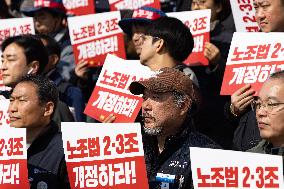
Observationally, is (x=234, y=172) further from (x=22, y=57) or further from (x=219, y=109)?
(x=22, y=57)

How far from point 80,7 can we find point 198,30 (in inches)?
80.8

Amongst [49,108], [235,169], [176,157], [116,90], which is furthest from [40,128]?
[235,169]

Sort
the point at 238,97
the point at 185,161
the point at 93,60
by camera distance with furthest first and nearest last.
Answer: the point at 93,60 → the point at 238,97 → the point at 185,161

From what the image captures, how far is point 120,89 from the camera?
22.8 ft

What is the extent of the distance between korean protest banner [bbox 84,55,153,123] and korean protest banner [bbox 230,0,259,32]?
1126mm

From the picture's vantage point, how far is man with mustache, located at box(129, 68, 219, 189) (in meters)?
5.52

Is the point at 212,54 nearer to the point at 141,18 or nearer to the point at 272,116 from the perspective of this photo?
the point at 141,18

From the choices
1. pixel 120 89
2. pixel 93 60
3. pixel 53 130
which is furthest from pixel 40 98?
pixel 93 60

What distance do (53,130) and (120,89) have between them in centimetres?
85

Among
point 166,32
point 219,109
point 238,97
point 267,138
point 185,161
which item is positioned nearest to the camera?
point 267,138

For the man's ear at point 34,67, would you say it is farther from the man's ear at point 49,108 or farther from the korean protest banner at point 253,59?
the korean protest banner at point 253,59

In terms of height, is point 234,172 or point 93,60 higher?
point 234,172

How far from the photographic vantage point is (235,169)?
468 cm

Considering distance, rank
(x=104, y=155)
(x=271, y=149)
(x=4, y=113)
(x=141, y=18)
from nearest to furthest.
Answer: (x=271, y=149) → (x=104, y=155) → (x=4, y=113) → (x=141, y=18)
